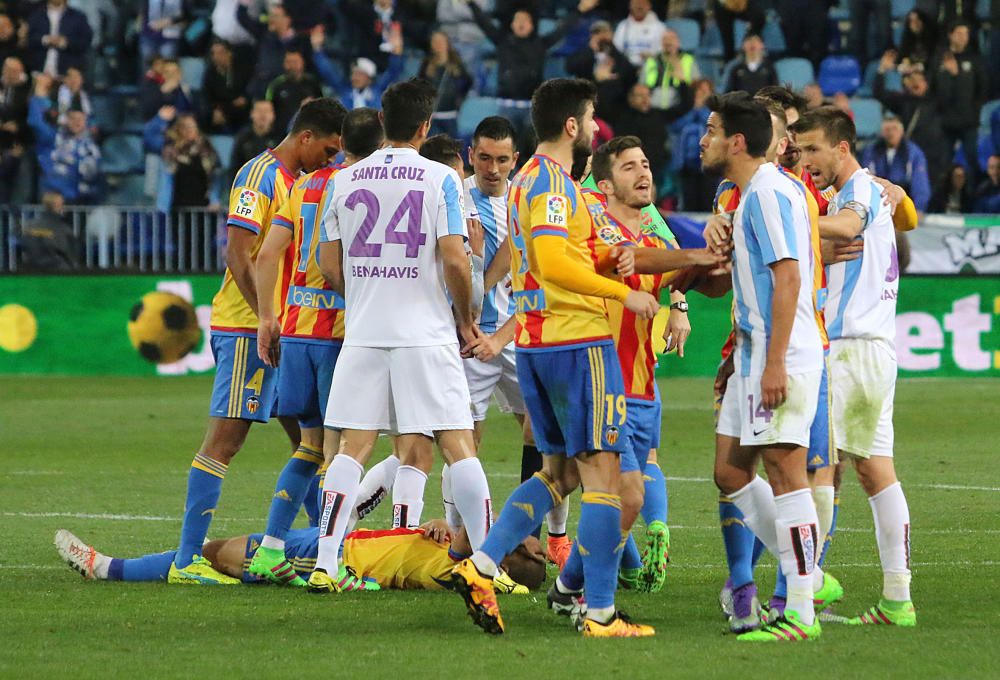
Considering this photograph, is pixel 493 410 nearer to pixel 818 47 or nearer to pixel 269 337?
pixel 818 47

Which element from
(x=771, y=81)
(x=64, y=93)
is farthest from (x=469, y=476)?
(x=64, y=93)

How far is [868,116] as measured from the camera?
70.4ft

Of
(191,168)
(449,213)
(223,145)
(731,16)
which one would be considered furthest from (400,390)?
(731,16)

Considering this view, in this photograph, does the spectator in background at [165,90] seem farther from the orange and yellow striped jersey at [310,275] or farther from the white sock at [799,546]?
the white sock at [799,546]

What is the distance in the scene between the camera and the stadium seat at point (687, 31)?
22484 mm

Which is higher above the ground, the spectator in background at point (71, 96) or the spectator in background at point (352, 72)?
the spectator in background at point (352, 72)

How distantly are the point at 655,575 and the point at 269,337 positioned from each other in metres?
2.09

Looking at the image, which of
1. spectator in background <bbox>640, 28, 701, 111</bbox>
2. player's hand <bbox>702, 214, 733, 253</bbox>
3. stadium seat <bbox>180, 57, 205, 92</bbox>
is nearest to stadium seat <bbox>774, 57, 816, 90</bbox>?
spectator in background <bbox>640, 28, 701, 111</bbox>

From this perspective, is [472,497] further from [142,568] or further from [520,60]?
[520,60]

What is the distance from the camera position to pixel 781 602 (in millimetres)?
6480

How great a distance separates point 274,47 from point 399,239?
590 inches

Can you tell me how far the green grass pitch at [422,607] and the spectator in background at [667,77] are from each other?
847 cm

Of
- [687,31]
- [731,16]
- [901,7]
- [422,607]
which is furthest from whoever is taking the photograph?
[901,7]

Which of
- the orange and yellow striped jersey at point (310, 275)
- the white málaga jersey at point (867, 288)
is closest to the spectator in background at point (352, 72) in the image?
the orange and yellow striped jersey at point (310, 275)
